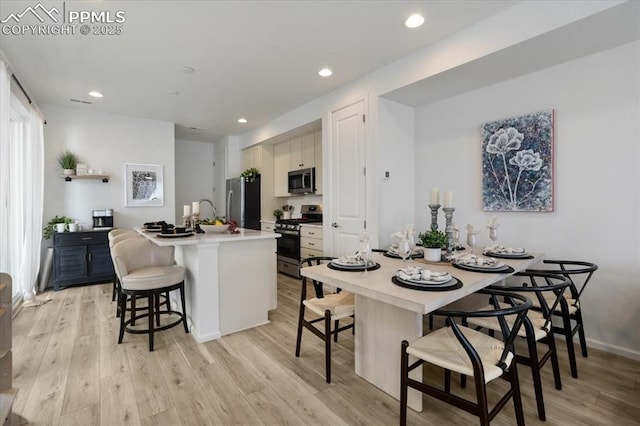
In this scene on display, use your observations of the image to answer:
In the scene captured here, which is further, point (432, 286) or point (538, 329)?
point (538, 329)

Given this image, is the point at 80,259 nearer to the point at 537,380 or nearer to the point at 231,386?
the point at 231,386

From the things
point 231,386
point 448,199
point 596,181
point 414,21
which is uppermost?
point 414,21

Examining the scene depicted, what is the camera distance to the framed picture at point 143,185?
16.3ft

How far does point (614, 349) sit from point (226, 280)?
3.18 meters

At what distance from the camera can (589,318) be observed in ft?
8.07

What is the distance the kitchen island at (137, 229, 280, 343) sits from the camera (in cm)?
256

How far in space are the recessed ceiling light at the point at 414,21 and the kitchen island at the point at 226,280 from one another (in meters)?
2.21

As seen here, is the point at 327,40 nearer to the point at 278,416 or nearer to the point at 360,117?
the point at 360,117

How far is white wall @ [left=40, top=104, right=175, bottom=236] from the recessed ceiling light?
4.43m

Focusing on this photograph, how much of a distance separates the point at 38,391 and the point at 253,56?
10.2 ft

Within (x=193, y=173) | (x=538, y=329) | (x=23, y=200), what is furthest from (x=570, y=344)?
(x=193, y=173)

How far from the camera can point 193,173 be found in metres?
6.78

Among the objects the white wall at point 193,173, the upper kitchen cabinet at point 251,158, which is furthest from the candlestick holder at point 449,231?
the white wall at point 193,173

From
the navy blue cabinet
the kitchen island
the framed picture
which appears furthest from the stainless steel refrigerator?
the kitchen island
